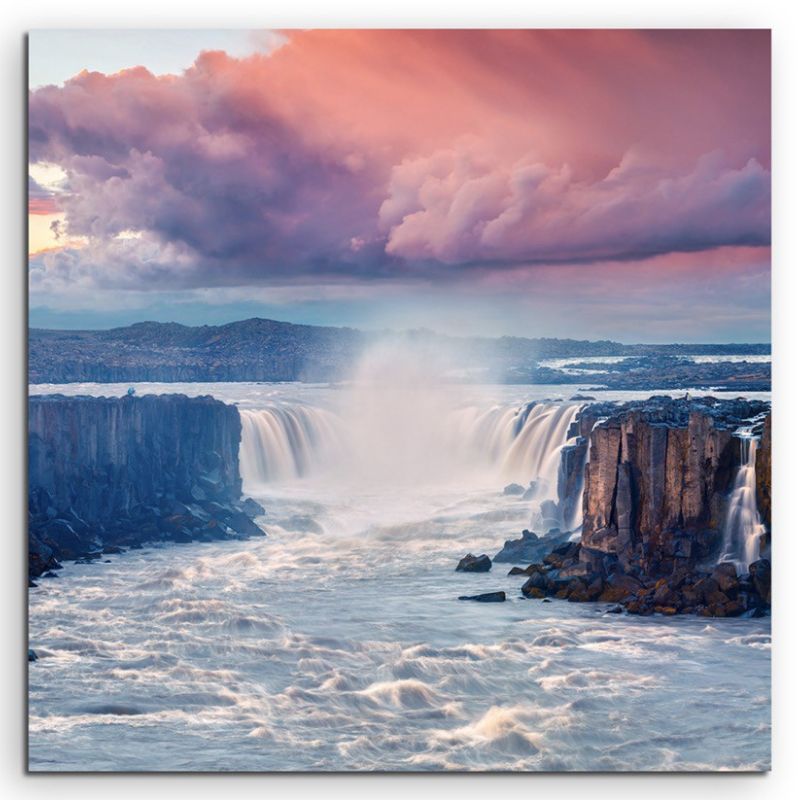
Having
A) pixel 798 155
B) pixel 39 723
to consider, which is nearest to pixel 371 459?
pixel 39 723

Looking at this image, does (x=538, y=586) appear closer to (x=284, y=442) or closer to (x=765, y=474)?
(x=765, y=474)

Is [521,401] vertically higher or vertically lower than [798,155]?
lower

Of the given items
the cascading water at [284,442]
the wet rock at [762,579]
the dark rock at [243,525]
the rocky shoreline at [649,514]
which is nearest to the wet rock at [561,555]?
the rocky shoreline at [649,514]

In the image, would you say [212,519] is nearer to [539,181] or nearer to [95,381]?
[95,381]

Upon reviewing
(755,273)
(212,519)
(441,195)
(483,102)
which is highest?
(483,102)

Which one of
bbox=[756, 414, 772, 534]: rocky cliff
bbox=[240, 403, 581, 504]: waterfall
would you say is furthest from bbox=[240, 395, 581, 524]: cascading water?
bbox=[756, 414, 772, 534]: rocky cliff

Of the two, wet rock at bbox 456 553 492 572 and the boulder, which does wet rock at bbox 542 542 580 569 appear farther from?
wet rock at bbox 456 553 492 572

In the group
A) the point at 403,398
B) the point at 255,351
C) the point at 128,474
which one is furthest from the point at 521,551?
the point at 128,474
